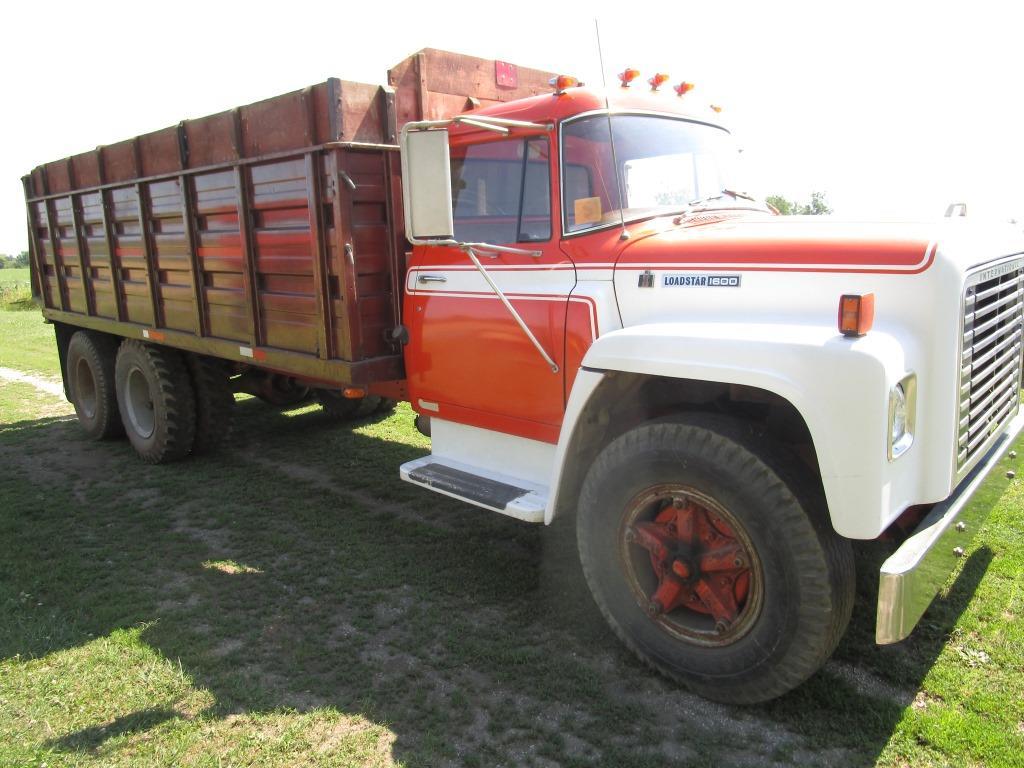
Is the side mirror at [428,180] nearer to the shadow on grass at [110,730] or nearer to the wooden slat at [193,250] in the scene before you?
the shadow on grass at [110,730]

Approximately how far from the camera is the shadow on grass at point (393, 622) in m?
2.98

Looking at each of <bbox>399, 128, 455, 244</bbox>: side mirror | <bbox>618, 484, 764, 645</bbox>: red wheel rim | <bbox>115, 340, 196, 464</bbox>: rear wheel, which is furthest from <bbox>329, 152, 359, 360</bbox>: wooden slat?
<bbox>115, 340, 196, 464</bbox>: rear wheel

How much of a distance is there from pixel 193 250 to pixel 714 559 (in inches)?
170

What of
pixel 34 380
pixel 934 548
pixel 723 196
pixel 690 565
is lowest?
pixel 34 380

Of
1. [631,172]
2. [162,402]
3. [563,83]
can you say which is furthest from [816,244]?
[162,402]

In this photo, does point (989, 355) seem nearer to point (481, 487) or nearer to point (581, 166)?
point (581, 166)

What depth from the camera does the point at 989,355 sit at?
3.15 meters

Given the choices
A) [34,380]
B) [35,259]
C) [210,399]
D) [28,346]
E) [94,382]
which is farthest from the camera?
[28,346]

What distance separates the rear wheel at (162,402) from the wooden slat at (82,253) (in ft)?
2.22

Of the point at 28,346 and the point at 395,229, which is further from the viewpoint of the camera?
the point at 28,346

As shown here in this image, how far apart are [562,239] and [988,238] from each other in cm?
177

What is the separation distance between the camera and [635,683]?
327cm

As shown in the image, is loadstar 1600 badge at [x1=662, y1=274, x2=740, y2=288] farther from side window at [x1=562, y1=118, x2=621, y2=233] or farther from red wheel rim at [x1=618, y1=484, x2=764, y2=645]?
red wheel rim at [x1=618, y1=484, x2=764, y2=645]

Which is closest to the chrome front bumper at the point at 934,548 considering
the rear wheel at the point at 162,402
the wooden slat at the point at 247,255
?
the wooden slat at the point at 247,255
